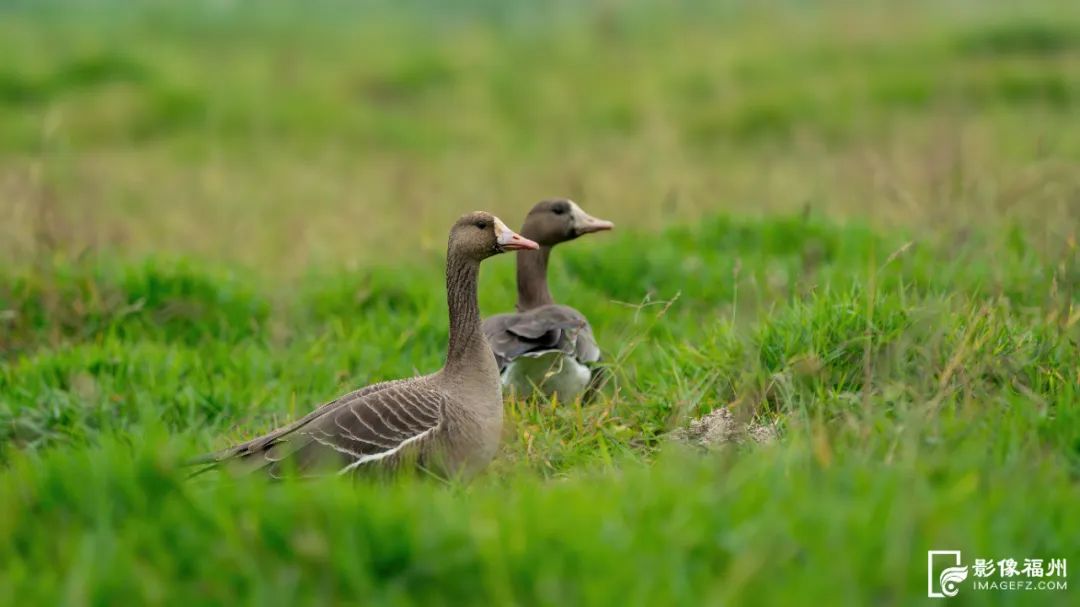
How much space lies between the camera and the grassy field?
9.85ft

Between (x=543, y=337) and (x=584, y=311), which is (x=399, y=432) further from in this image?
(x=584, y=311)

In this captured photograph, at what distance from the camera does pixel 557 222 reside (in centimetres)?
652

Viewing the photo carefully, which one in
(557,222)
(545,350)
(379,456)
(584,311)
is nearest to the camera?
(379,456)

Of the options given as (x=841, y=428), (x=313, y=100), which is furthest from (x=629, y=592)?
(x=313, y=100)

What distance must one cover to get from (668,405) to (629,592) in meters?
2.20

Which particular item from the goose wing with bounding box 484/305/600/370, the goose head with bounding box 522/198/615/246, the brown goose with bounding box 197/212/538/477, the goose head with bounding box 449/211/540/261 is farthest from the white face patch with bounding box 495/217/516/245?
the goose head with bounding box 522/198/615/246

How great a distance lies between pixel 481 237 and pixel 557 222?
5.45 ft

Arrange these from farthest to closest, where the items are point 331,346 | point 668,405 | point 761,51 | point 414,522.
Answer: point 761,51, point 331,346, point 668,405, point 414,522

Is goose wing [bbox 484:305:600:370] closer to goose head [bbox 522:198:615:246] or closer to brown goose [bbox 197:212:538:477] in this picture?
goose head [bbox 522:198:615:246]

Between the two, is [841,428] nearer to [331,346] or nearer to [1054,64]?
[331,346]

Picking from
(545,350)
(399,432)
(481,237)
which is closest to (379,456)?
(399,432)

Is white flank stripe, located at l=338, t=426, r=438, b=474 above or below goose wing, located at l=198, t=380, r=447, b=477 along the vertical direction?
below

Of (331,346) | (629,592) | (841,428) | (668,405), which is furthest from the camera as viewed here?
(331,346)

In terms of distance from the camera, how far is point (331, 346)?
6.43m
